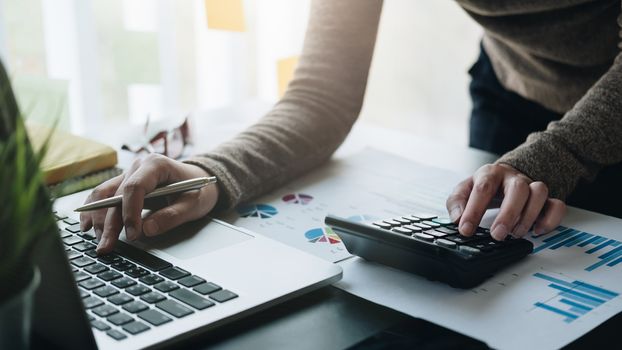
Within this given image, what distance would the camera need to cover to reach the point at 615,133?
2.81ft

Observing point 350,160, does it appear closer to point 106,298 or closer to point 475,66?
point 475,66

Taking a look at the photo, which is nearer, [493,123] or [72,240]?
[72,240]

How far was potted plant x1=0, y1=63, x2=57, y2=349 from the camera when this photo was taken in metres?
0.36

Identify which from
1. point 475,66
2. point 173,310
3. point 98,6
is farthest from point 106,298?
point 98,6

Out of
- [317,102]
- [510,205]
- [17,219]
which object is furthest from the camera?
[317,102]

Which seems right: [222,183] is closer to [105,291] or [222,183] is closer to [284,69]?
[105,291]

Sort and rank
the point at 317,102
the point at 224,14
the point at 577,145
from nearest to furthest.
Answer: the point at 577,145, the point at 317,102, the point at 224,14

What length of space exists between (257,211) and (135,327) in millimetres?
324

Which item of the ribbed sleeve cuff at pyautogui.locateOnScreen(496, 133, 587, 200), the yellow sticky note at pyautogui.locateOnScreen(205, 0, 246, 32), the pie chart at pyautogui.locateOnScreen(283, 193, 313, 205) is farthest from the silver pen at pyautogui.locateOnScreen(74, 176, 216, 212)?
the yellow sticky note at pyautogui.locateOnScreen(205, 0, 246, 32)

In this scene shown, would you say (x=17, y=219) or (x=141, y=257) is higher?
(x=17, y=219)

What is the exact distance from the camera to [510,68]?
120 cm

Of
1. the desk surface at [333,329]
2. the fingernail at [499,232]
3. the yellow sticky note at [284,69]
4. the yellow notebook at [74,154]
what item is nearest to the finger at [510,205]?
the fingernail at [499,232]

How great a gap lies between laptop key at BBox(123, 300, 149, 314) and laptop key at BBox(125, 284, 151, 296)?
2 centimetres

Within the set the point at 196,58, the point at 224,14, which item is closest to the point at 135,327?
the point at 224,14
